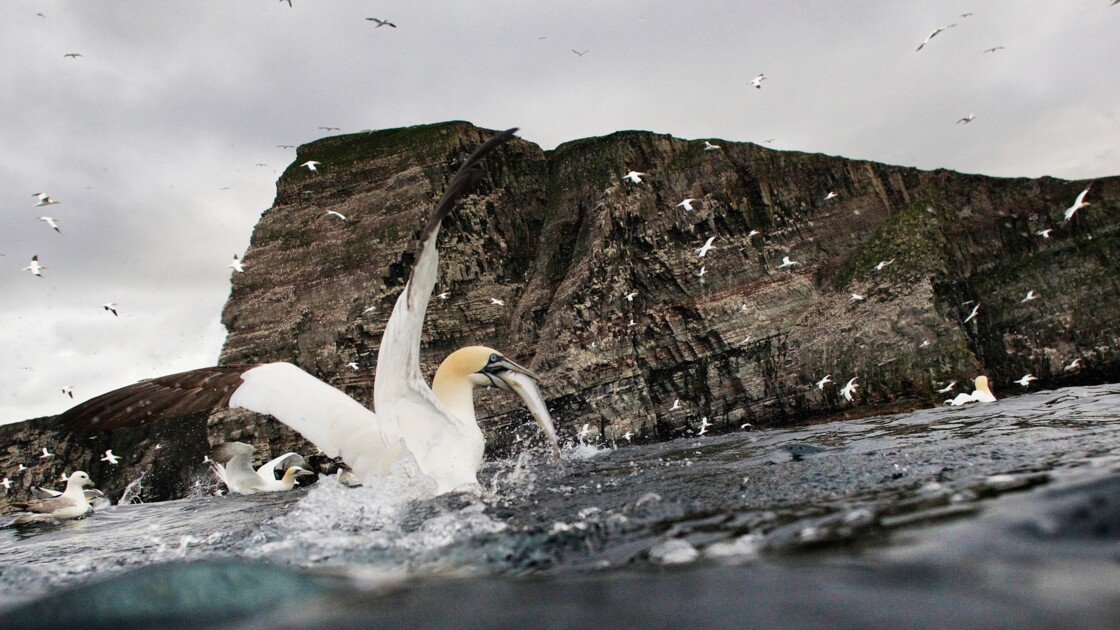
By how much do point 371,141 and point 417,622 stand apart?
37.2m

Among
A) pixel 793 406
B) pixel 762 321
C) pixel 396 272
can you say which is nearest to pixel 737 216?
pixel 762 321

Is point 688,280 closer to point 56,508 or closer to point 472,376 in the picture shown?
point 56,508

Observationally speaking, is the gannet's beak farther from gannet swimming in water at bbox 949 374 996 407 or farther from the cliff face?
the cliff face

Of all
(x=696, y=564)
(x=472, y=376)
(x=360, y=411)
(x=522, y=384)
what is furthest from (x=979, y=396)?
(x=696, y=564)

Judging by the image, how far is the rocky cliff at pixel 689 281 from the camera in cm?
2525

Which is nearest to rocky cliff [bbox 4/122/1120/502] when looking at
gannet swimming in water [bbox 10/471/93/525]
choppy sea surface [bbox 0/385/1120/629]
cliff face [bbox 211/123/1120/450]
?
cliff face [bbox 211/123/1120/450]

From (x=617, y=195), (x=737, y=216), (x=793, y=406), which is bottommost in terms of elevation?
(x=793, y=406)

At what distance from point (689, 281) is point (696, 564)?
2622 centimetres

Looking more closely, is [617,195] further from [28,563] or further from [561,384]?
[28,563]

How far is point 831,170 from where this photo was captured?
1188 inches

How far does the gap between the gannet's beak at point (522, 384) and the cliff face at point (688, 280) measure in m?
20.3

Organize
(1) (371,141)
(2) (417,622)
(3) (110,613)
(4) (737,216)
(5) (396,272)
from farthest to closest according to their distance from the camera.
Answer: (1) (371,141) < (5) (396,272) < (4) (737,216) < (3) (110,613) < (2) (417,622)

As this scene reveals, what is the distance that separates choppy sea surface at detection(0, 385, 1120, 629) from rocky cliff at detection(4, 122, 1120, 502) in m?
22.3

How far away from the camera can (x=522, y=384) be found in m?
5.17
